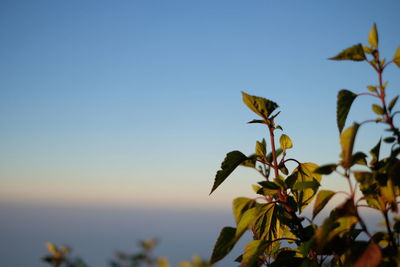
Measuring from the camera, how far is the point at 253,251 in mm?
1445

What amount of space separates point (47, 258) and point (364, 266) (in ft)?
20.5

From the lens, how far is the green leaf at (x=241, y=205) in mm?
1574

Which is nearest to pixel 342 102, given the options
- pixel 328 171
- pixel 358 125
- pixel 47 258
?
pixel 358 125

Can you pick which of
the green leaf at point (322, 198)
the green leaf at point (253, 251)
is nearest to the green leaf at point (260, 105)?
the green leaf at point (322, 198)

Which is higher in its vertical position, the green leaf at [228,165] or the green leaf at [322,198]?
the green leaf at [228,165]

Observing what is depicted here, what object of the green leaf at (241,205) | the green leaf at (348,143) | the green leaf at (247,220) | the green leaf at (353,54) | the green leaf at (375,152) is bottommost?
the green leaf at (247,220)

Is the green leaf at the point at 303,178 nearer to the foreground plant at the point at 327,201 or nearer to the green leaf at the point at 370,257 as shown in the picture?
the foreground plant at the point at 327,201

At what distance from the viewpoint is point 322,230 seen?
40.9 inches

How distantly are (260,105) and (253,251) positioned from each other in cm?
79

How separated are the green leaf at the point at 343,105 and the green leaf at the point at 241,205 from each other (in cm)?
59

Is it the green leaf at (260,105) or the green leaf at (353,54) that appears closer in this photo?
the green leaf at (353,54)

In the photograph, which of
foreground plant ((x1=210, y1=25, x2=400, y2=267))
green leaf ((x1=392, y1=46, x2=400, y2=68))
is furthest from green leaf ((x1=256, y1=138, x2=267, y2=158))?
green leaf ((x1=392, y1=46, x2=400, y2=68))

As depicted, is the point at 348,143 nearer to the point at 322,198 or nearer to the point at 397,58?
the point at 322,198

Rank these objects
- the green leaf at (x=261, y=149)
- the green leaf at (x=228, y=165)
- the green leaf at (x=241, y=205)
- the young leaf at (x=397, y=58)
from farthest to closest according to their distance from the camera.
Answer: the green leaf at (x=261, y=149) < the green leaf at (x=228, y=165) < the green leaf at (x=241, y=205) < the young leaf at (x=397, y=58)
